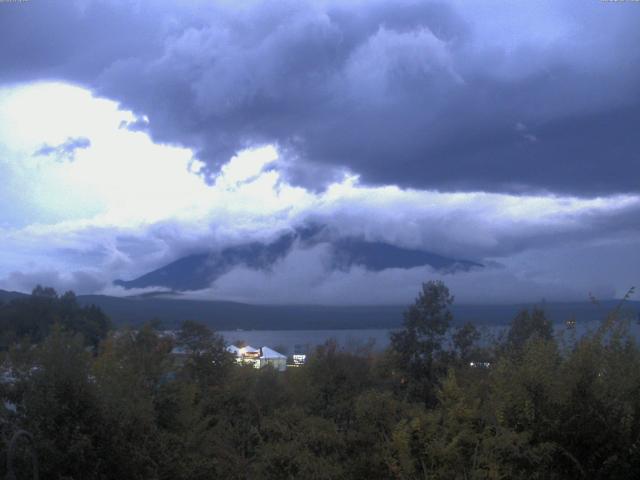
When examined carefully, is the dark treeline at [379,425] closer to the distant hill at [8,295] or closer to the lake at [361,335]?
the lake at [361,335]

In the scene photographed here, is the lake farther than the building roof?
No

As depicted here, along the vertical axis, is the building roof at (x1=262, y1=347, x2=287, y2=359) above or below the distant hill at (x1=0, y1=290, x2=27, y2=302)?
below

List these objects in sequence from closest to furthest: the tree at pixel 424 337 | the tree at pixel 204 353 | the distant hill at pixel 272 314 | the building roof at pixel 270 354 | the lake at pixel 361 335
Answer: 1. the lake at pixel 361 335
2. the tree at pixel 204 353
3. the tree at pixel 424 337
4. the distant hill at pixel 272 314
5. the building roof at pixel 270 354

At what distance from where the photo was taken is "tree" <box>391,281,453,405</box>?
103ft

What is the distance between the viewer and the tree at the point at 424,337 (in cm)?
3150

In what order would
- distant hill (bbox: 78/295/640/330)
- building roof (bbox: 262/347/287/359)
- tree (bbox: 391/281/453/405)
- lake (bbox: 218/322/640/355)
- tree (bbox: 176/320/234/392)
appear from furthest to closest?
1. building roof (bbox: 262/347/287/359)
2. distant hill (bbox: 78/295/640/330)
3. tree (bbox: 391/281/453/405)
4. tree (bbox: 176/320/234/392)
5. lake (bbox: 218/322/640/355)

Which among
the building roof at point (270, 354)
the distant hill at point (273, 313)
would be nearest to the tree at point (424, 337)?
the distant hill at point (273, 313)

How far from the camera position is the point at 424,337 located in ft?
108

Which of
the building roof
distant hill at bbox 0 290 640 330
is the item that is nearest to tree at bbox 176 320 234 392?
distant hill at bbox 0 290 640 330

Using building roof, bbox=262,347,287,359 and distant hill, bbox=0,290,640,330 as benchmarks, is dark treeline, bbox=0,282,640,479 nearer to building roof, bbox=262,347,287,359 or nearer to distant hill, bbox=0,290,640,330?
distant hill, bbox=0,290,640,330

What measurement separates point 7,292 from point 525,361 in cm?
3408

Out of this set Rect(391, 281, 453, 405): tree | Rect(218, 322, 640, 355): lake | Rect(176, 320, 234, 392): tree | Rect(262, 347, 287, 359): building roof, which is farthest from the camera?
Rect(262, 347, 287, 359): building roof

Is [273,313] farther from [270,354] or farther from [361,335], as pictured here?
[361,335]

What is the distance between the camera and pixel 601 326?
10.1 meters
